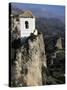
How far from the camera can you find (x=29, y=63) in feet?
7.88

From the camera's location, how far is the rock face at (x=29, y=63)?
7.75ft

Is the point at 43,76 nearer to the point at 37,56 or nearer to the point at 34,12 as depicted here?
the point at 37,56

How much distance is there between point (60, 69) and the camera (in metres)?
2.49

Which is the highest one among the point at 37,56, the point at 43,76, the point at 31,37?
the point at 31,37

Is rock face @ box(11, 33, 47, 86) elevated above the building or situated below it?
below

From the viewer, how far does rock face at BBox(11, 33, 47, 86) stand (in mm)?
2361

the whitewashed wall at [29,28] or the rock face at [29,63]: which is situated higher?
the whitewashed wall at [29,28]

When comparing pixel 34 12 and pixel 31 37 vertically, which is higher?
pixel 34 12

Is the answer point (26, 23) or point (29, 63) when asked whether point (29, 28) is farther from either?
point (29, 63)

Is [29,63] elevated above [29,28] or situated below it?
below

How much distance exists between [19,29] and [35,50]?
9.2 inches

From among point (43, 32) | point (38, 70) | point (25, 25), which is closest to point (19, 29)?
point (25, 25)

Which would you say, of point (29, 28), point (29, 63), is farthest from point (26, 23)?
point (29, 63)

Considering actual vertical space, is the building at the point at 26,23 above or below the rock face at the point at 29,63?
above
